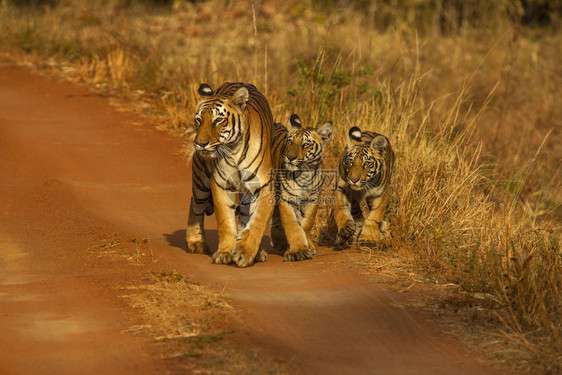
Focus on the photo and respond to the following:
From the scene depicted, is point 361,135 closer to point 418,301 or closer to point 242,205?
point 242,205

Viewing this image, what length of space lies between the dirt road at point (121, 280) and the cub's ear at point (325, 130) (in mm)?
1008

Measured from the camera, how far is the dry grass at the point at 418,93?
5.85 m

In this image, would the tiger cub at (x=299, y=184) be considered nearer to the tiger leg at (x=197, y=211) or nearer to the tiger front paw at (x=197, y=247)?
the tiger leg at (x=197, y=211)

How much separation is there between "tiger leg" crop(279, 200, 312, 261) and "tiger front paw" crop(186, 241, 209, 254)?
806 millimetres

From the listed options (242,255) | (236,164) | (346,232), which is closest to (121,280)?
(242,255)

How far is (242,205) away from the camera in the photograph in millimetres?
6582

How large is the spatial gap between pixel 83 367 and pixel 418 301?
2.35m

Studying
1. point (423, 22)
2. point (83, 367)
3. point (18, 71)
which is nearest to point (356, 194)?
point (83, 367)

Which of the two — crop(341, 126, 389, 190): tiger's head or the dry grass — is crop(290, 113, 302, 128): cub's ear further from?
the dry grass

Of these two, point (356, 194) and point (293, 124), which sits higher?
point (293, 124)

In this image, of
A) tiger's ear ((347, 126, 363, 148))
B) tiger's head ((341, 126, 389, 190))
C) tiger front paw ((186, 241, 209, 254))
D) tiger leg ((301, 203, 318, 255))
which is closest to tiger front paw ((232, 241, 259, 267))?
tiger leg ((301, 203, 318, 255))

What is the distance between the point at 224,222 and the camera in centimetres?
621

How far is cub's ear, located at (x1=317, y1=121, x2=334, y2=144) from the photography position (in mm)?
6479

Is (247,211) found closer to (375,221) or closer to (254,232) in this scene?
(254,232)
